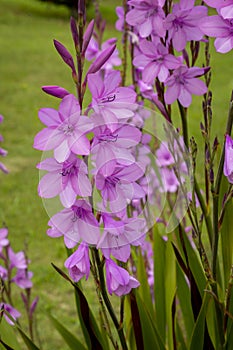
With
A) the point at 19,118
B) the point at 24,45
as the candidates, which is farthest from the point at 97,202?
the point at 24,45

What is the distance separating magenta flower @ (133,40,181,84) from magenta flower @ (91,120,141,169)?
0.26m

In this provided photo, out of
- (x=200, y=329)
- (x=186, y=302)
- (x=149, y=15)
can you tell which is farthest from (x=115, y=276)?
(x=186, y=302)

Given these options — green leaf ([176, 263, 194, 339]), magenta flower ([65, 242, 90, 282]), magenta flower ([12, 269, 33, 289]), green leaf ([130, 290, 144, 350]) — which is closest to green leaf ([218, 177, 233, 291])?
green leaf ([176, 263, 194, 339])

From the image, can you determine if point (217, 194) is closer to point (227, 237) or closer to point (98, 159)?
point (98, 159)

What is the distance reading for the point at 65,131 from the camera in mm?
922

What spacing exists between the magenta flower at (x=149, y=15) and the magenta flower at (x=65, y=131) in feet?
0.96

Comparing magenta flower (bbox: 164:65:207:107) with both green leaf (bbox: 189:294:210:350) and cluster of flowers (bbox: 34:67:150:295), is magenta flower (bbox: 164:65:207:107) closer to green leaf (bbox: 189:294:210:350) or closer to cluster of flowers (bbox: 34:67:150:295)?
cluster of flowers (bbox: 34:67:150:295)

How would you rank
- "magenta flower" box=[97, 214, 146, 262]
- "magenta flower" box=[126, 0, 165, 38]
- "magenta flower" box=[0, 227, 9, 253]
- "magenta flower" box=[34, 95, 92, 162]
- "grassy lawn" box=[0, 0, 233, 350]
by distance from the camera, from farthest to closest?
"grassy lawn" box=[0, 0, 233, 350]
"magenta flower" box=[0, 227, 9, 253]
"magenta flower" box=[126, 0, 165, 38]
"magenta flower" box=[97, 214, 146, 262]
"magenta flower" box=[34, 95, 92, 162]

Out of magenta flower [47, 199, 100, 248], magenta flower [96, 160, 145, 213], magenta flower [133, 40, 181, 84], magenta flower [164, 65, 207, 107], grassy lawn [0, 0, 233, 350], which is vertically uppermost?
magenta flower [133, 40, 181, 84]

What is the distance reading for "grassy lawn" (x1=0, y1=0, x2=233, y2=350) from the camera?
10.9 ft

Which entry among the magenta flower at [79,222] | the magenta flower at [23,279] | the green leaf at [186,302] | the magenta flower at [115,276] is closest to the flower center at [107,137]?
the magenta flower at [79,222]

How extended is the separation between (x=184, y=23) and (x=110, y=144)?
36 cm

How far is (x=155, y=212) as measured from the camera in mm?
1837

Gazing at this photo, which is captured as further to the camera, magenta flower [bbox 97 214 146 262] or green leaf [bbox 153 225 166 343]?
green leaf [bbox 153 225 166 343]
